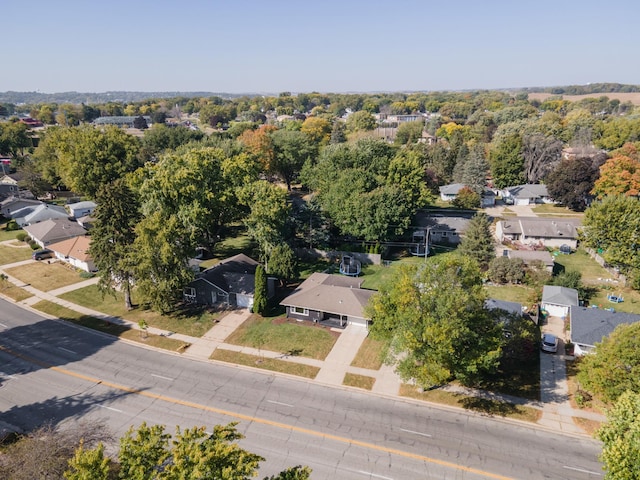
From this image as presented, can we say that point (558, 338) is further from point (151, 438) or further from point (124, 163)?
point (124, 163)

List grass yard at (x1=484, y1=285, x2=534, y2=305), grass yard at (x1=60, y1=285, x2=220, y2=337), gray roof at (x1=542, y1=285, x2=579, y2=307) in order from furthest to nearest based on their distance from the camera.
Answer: grass yard at (x1=484, y1=285, x2=534, y2=305) < gray roof at (x1=542, y1=285, x2=579, y2=307) < grass yard at (x1=60, y1=285, x2=220, y2=337)

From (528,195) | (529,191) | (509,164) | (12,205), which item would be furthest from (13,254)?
(509,164)

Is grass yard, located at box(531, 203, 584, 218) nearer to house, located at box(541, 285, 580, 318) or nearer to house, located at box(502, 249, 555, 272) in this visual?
house, located at box(502, 249, 555, 272)

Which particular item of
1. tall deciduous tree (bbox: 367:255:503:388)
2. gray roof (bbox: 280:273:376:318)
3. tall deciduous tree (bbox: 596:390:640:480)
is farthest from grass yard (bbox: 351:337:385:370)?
tall deciduous tree (bbox: 596:390:640:480)

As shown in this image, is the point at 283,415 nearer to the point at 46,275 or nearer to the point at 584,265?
the point at 46,275

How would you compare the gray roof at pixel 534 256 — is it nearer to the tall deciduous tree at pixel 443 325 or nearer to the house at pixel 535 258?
the house at pixel 535 258

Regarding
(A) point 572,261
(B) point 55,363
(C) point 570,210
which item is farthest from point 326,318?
(C) point 570,210

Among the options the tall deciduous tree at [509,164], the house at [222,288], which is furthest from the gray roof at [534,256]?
the tall deciduous tree at [509,164]
